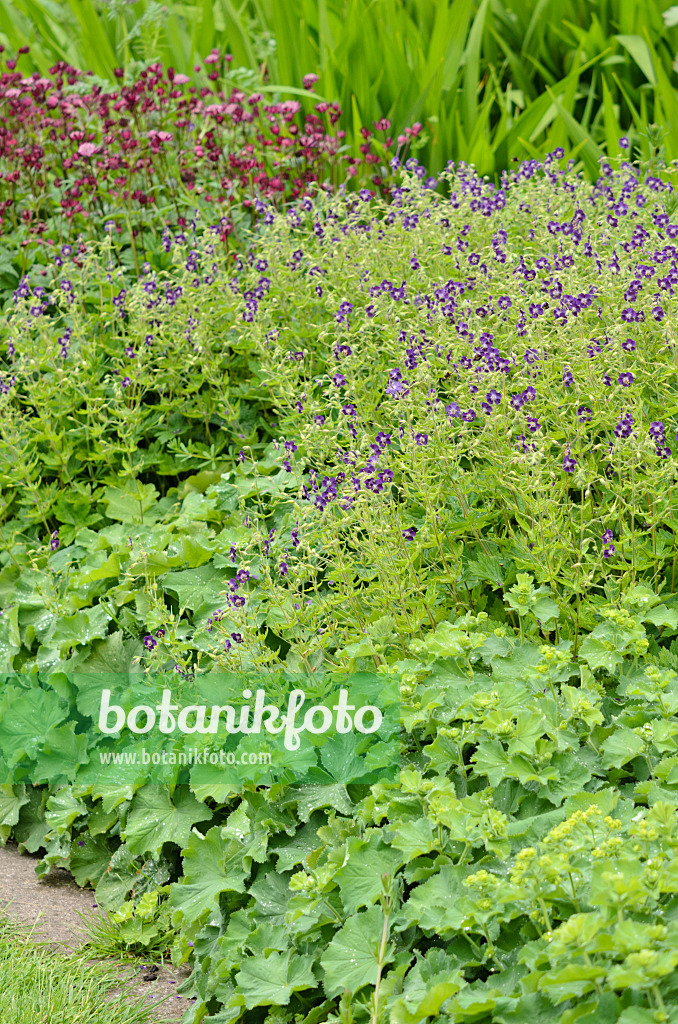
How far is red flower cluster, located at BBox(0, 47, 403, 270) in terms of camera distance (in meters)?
4.80

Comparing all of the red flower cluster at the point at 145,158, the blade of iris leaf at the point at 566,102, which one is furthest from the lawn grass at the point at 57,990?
the blade of iris leaf at the point at 566,102

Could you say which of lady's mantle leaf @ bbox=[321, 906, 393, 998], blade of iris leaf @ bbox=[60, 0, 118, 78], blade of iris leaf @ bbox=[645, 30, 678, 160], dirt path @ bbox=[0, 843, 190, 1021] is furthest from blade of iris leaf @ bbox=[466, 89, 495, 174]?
lady's mantle leaf @ bbox=[321, 906, 393, 998]

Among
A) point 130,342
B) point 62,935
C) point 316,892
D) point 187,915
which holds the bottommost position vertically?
point 62,935

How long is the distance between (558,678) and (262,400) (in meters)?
1.99

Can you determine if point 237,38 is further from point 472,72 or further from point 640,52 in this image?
point 640,52

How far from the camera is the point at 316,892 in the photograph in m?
2.13

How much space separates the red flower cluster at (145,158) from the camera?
480 cm

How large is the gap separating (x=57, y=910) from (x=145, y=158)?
11.7ft

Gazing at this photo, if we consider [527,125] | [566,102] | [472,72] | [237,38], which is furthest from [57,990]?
[237,38]

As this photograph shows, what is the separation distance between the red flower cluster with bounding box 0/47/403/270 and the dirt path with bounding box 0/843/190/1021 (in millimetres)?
2822

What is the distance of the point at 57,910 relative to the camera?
9.22 ft

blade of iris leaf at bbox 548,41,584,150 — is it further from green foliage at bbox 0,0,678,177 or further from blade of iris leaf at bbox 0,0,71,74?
blade of iris leaf at bbox 0,0,71,74

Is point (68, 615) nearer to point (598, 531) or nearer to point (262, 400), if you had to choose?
point (262, 400)

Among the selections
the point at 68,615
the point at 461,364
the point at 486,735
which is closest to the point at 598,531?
the point at 461,364
